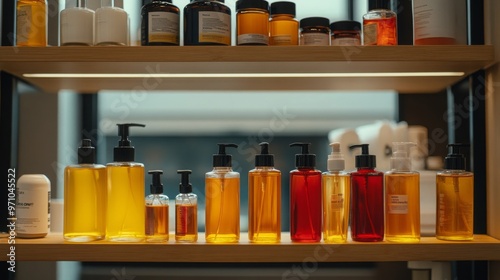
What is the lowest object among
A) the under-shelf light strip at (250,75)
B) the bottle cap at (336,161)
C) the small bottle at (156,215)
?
the small bottle at (156,215)

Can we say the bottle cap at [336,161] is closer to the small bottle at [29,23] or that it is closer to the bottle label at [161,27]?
the bottle label at [161,27]

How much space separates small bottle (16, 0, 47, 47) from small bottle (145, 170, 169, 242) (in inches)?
13.2

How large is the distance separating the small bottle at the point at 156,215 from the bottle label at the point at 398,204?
0.40 meters

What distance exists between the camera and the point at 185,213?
98 cm

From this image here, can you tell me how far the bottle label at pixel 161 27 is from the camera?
974 mm

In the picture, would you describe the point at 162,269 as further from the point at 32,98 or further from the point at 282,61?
the point at 282,61

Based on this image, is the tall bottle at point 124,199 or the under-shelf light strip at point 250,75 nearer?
the tall bottle at point 124,199

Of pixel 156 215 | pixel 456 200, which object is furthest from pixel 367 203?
pixel 156 215

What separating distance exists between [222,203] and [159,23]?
13.3 inches

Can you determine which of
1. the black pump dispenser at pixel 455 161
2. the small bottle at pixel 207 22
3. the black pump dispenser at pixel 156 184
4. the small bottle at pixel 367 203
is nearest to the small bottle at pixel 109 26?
the small bottle at pixel 207 22

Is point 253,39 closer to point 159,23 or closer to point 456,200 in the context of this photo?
point 159,23

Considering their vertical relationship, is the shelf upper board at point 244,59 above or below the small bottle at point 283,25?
below

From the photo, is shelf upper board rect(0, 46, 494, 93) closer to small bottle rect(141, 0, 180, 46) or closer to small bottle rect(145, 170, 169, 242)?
small bottle rect(141, 0, 180, 46)

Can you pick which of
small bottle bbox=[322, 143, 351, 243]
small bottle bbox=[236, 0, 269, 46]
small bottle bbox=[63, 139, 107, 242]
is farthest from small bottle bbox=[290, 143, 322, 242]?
small bottle bbox=[63, 139, 107, 242]
